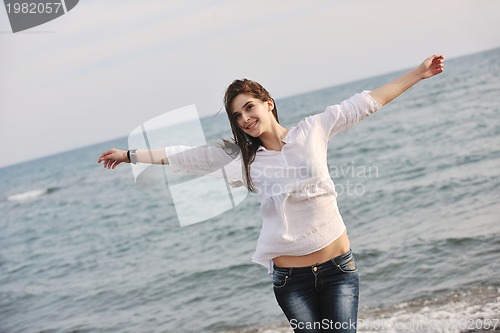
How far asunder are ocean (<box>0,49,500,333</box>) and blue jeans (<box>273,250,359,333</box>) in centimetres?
250

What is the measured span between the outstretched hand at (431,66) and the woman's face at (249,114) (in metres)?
0.79

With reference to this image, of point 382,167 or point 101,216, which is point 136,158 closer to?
point 382,167

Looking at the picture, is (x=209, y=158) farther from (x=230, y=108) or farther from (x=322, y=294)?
(x=322, y=294)

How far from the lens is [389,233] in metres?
9.20

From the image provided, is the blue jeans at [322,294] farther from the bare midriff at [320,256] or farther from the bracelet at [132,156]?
the bracelet at [132,156]

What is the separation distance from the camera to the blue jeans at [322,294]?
117 inches

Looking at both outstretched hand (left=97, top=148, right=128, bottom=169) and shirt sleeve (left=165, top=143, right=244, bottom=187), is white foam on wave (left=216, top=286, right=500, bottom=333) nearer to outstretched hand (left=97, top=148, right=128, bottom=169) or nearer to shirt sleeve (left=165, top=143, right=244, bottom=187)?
shirt sleeve (left=165, top=143, right=244, bottom=187)

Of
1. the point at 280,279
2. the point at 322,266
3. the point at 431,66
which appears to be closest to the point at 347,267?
the point at 322,266

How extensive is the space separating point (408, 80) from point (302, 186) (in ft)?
2.38

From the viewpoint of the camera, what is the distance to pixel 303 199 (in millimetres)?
2943

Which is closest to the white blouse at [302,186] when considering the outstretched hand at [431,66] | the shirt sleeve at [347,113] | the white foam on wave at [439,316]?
the shirt sleeve at [347,113]

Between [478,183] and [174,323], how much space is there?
19.5 feet

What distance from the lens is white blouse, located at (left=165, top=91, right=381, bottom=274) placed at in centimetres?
295

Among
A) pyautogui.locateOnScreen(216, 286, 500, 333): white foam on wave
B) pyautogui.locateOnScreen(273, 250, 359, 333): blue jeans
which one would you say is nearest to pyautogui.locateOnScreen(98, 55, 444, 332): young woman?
pyautogui.locateOnScreen(273, 250, 359, 333): blue jeans
